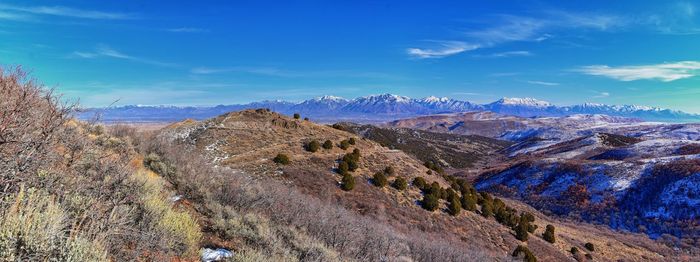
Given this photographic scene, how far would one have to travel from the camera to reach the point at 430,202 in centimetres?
2662

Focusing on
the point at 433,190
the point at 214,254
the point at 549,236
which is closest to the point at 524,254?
the point at 549,236

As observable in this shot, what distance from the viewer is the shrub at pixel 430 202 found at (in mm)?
26562

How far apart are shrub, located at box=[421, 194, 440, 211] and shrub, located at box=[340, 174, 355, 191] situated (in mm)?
5177

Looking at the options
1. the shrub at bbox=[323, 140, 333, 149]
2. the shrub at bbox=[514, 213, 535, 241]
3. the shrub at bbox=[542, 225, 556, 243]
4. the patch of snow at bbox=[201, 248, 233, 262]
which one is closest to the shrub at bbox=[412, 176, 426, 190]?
the shrub at bbox=[514, 213, 535, 241]

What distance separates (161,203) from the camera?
7402 millimetres

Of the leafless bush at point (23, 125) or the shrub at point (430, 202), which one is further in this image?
the shrub at point (430, 202)

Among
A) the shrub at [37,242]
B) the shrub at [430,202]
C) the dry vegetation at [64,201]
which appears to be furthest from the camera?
the shrub at [430,202]

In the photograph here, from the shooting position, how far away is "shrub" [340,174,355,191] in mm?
26281

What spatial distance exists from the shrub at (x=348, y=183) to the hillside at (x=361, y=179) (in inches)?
12.4

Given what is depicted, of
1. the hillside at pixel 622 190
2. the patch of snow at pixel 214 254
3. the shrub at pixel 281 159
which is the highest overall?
the patch of snow at pixel 214 254

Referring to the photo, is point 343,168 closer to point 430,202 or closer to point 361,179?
point 361,179

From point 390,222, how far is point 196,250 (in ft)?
54.6

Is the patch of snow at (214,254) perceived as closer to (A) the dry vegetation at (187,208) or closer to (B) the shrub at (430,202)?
(A) the dry vegetation at (187,208)

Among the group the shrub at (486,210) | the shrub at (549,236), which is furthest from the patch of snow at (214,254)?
the shrub at (549,236)
